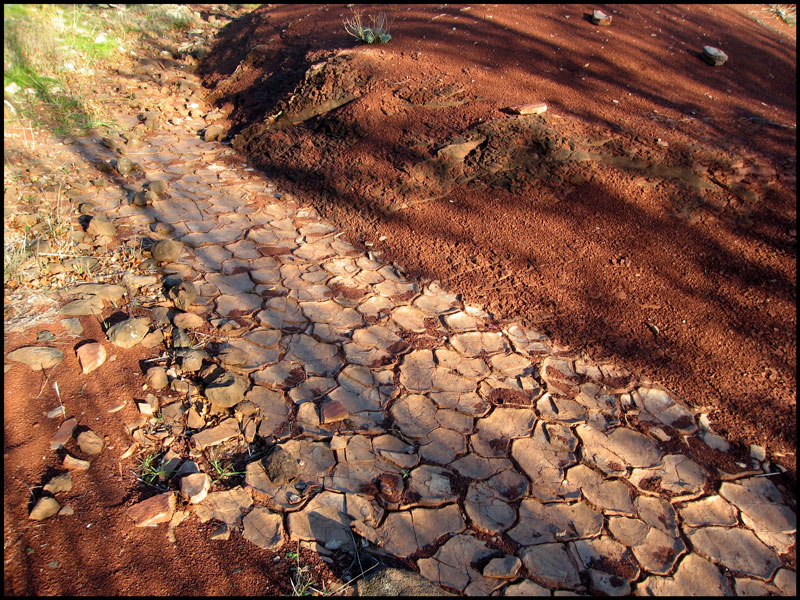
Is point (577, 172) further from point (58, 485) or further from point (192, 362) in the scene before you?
point (58, 485)

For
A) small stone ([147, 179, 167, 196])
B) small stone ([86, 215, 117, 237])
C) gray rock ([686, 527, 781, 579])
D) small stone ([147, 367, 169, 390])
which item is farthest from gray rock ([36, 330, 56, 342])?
gray rock ([686, 527, 781, 579])

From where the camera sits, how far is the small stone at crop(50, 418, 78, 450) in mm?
2221

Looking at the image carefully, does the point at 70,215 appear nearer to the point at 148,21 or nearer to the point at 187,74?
the point at 187,74

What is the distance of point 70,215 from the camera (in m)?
3.88

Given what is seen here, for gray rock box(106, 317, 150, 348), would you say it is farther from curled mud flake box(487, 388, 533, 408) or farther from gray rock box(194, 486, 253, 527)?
curled mud flake box(487, 388, 533, 408)

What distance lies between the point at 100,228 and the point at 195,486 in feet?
7.80

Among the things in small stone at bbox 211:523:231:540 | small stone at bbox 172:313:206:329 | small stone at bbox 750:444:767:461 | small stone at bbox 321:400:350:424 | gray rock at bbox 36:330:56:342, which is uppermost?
small stone at bbox 750:444:767:461

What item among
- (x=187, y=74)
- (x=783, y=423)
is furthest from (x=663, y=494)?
(x=187, y=74)

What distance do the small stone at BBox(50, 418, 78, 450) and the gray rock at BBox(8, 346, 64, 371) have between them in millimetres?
435

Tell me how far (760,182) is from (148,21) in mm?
10041

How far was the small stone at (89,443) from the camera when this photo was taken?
2.22 m

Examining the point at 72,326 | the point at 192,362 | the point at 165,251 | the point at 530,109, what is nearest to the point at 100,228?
the point at 165,251

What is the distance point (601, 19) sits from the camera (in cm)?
607

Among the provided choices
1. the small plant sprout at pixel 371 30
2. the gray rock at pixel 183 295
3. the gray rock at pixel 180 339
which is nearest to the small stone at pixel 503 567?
the gray rock at pixel 180 339
